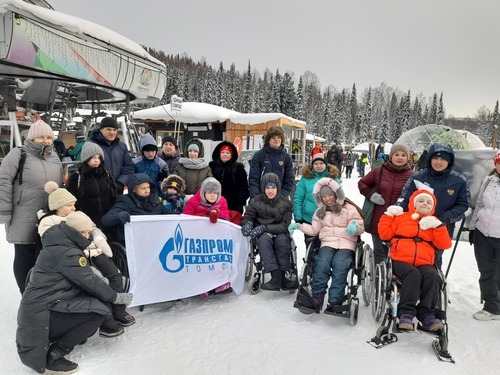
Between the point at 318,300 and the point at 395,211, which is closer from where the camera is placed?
the point at 395,211

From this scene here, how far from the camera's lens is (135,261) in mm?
3166

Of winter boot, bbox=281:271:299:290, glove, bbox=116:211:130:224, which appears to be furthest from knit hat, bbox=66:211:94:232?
winter boot, bbox=281:271:299:290

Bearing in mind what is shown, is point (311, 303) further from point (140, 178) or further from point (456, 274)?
point (456, 274)

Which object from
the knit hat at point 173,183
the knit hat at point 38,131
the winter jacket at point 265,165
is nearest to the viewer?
the knit hat at point 38,131

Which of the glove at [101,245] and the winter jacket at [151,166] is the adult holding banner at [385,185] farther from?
the glove at [101,245]

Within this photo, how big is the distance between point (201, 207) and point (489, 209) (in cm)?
293

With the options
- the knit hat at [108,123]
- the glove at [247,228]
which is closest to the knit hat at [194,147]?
the knit hat at [108,123]

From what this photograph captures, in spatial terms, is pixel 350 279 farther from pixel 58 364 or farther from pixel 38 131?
pixel 38 131

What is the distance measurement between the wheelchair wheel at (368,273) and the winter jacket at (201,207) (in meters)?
1.52

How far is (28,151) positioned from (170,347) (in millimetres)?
2045

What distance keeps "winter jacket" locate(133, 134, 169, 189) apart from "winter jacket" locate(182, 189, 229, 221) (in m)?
0.72

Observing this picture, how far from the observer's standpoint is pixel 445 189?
3381mm

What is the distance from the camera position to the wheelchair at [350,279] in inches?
126

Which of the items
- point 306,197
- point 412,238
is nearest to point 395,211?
point 412,238
